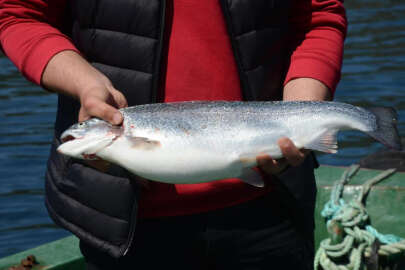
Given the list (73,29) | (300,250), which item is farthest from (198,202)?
(73,29)

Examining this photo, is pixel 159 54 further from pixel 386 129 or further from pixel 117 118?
pixel 386 129

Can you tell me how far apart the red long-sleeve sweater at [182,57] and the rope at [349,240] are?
221cm

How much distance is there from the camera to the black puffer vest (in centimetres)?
279

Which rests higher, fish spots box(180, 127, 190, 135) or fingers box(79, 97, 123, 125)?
fingers box(79, 97, 123, 125)

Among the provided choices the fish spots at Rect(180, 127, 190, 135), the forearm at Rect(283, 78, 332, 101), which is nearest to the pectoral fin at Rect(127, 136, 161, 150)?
the fish spots at Rect(180, 127, 190, 135)

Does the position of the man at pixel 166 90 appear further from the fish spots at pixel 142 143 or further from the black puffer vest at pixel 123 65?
the fish spots at pixel 142 143

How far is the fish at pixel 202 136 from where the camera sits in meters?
2.64

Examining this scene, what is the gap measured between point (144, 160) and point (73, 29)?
657mm

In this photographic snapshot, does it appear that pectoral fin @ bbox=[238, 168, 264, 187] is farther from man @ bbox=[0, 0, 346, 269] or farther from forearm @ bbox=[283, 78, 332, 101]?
forearm @ bbox=[283, 78, 332, 101]

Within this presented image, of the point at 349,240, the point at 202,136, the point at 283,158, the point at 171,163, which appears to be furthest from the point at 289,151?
the point at 349,240

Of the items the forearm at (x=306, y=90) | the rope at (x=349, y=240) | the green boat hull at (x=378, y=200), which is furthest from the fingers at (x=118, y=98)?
the rope at (x=349, y=240)

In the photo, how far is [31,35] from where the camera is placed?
2799 millimetres

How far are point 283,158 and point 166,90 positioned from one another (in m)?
0.51

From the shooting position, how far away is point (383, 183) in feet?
→ 18.1
